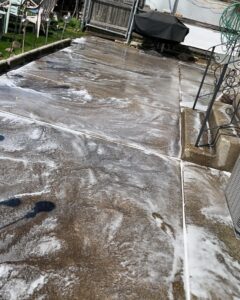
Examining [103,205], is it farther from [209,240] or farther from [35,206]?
[209,240]

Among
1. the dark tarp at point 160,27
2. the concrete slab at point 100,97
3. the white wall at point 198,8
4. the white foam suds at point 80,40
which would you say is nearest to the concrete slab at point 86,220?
the concrete slab at point 100,97

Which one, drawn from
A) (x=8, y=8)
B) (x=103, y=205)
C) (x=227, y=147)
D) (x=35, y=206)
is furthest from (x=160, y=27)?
(x=35, y=206)

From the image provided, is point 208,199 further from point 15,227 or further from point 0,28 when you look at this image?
point 0,28

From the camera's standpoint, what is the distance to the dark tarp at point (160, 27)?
11570 millimetres

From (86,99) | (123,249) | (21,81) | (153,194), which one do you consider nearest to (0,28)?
(21,81)

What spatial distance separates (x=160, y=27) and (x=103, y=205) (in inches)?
366

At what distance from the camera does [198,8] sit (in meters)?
13.2

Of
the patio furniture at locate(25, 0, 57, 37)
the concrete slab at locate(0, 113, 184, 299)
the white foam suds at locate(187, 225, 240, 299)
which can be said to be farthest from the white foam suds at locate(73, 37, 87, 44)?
the white foam suds at locate(187, 225, 240, 299)

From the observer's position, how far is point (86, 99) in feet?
19.7

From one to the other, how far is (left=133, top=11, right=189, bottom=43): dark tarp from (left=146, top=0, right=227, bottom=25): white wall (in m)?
1.61

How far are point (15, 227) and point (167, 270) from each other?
3.61 feet

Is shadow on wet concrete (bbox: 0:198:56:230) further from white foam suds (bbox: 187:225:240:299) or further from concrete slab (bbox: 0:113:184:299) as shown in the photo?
white foam suds (bbox: 187:225:240:299)

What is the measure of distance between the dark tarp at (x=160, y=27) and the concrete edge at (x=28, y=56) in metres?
2.96

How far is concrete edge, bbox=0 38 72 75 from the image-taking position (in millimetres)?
6353
